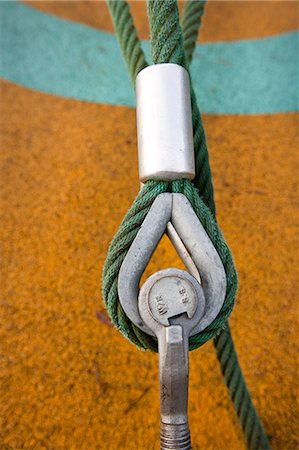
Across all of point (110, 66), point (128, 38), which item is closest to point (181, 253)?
point (128, 38)

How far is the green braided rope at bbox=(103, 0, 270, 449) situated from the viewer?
0.48 metres

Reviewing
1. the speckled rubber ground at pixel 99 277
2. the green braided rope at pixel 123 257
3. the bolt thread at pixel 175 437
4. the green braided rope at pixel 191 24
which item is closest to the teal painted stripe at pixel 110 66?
the speckled rubber ground at pixel 99 277

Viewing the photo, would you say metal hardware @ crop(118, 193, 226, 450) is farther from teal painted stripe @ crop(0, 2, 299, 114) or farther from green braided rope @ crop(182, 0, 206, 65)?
teal painted stripe @ crop(0, 2, 299, 114)

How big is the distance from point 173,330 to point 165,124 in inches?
→ 8.5

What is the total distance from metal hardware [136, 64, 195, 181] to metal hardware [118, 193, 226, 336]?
36 mm

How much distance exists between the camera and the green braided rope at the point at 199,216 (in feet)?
1.56

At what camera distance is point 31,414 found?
75cm

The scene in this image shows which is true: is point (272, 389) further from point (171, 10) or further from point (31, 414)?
point (171, 10)

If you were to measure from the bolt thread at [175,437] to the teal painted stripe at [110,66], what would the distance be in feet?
2.84

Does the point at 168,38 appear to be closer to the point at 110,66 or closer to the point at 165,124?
the point at 165,124

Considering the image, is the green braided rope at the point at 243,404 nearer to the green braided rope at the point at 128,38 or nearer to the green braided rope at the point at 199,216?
the green braided rope at the point at 199,216

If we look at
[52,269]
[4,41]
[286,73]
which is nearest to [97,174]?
[52,269]

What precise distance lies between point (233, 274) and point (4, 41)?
39.3 inches

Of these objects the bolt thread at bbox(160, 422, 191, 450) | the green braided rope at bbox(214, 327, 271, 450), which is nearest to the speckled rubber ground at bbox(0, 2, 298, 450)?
the green braided rope at bbox(214, 327, 271, 450)
